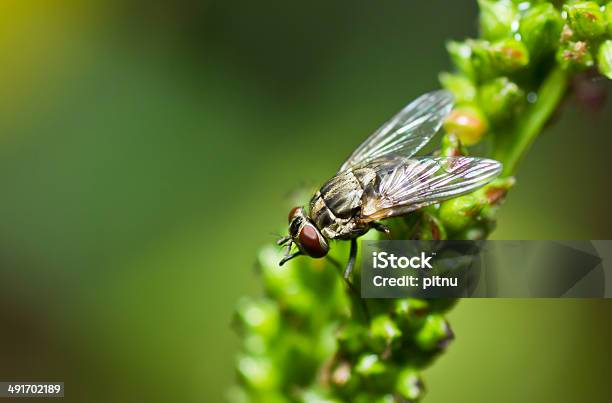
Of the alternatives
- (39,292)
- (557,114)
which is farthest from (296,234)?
(39,292)

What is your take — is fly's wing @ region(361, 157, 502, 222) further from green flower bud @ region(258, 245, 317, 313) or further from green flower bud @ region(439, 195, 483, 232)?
green flower bud @ region(258, 245, 317, 313)

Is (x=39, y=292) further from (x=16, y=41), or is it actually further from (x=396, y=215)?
(x=396, y=215)

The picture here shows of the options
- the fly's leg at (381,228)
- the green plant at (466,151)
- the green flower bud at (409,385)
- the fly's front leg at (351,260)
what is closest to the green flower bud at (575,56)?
the green plant at (466,151)

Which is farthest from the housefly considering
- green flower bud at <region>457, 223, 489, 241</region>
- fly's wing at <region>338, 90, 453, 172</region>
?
green flower bud at <region>457, 223, 489, 241</region>

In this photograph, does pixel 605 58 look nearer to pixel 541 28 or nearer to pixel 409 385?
pixel 541 28

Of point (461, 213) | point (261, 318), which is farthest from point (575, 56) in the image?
point (261, 318)

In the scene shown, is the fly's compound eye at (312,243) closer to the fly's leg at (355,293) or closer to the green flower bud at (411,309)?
the fly's leg at (355,293)
